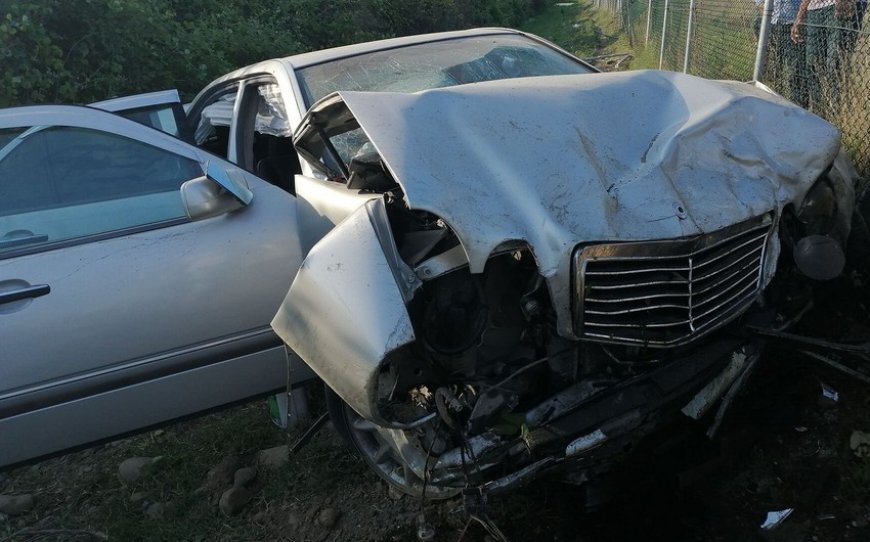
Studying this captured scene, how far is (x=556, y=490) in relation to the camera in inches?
106

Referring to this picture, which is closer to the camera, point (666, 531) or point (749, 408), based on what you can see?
point (666, 531)

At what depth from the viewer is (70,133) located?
9.77ft

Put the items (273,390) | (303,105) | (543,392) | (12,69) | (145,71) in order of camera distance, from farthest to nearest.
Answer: (145,71) → (12,69) → (303,105) → (273,390) → (543,392)

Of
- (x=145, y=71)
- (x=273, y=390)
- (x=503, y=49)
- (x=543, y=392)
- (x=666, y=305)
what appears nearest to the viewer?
(x=666, y=305)

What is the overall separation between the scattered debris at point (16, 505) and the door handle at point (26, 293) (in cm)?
111

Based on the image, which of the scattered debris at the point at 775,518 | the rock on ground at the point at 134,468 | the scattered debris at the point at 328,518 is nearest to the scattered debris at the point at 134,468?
the rock on ground at the point at 134,468

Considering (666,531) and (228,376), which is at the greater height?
(228,376)

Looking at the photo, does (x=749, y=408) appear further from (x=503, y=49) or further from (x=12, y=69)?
(x=12, y=69)

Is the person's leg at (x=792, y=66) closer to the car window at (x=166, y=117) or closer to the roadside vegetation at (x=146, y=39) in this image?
the car window at (x=166, y=117)

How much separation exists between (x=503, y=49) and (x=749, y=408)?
219 centimetres

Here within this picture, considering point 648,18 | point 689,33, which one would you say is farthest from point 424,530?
point 648,18

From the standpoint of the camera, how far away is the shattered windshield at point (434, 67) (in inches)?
137

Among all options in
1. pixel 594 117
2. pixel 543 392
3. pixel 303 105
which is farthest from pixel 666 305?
pixel 303 105

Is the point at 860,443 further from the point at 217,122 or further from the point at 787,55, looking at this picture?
the point at 217,122
